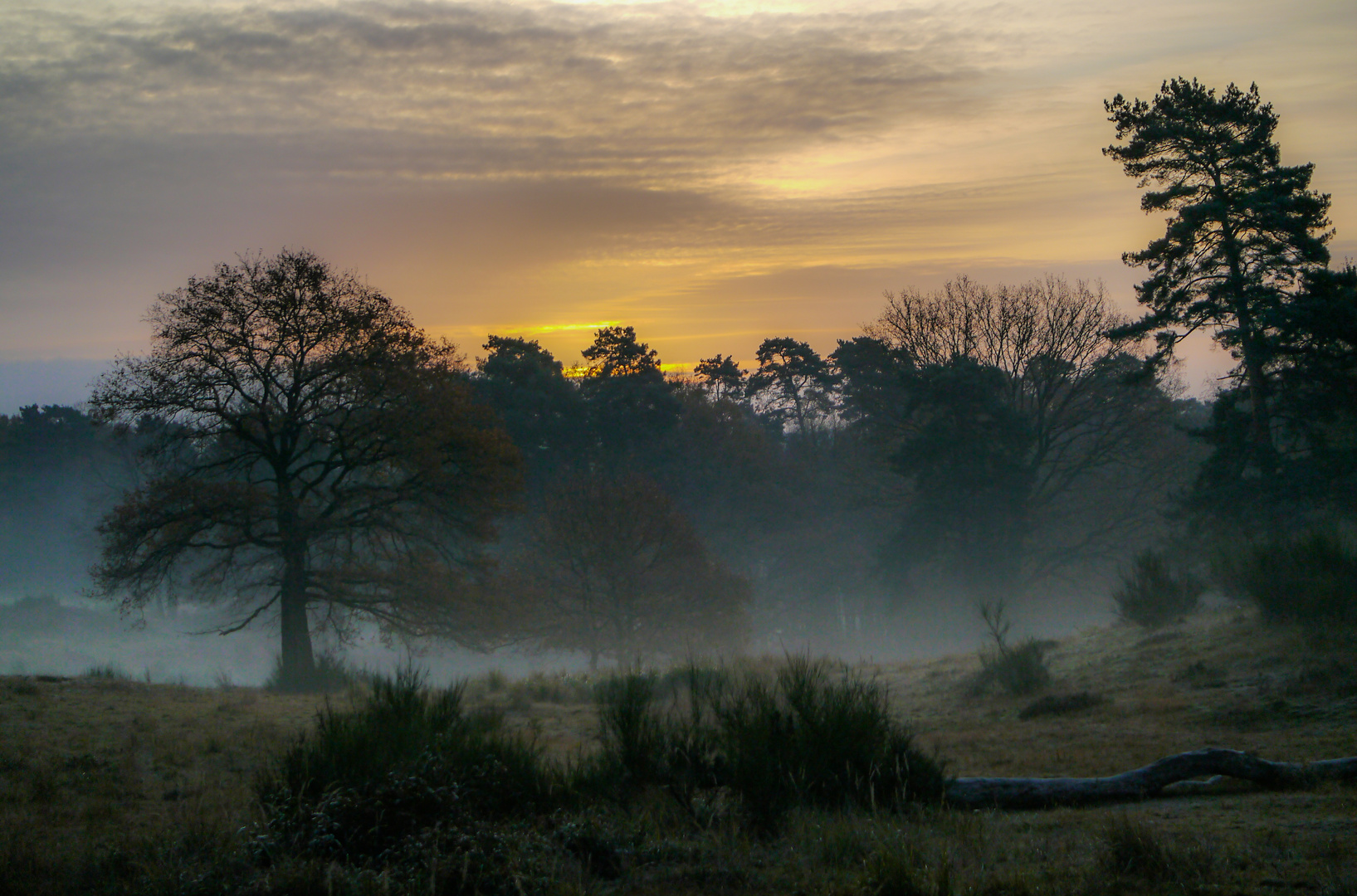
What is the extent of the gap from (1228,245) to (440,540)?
71.4 feet

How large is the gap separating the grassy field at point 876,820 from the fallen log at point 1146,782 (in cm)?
16

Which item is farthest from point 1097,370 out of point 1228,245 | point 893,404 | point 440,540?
→ point 440,540

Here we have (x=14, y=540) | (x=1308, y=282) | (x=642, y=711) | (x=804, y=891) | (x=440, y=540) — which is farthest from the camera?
(x=14, y=540)

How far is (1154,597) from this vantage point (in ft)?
67.3

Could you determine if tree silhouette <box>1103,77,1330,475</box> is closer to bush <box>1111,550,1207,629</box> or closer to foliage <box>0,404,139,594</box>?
bush <box>1111,550,1207,629</box>

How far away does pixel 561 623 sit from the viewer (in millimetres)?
40531

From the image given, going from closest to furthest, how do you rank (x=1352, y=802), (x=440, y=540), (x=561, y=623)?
(x=1352, y=802) → (x=440, y=540) → (x=561, y=623)

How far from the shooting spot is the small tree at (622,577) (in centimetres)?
4088

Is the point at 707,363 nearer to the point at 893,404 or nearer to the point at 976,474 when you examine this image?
the point at 893,404

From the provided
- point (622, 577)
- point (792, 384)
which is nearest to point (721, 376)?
point (792, 384)

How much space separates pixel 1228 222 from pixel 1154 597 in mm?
9804

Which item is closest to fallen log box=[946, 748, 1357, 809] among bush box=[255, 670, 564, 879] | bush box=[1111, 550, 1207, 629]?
bush box=[255, 670, 564, 879]

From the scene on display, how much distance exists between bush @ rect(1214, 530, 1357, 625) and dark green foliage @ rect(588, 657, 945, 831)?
10.2 meters

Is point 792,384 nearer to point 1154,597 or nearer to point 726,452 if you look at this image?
point 726,452
